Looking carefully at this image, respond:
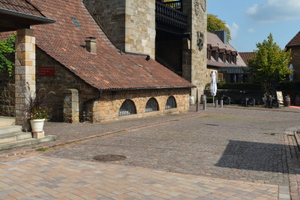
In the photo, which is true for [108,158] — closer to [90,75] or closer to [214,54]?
[90,75]

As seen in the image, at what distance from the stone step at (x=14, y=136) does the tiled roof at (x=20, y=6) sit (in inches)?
139

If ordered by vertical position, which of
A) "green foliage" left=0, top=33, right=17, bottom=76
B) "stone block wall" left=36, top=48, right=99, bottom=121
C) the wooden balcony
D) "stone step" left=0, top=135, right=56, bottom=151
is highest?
the wooden balcony

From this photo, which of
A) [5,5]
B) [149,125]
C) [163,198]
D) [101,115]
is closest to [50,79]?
[101,115]

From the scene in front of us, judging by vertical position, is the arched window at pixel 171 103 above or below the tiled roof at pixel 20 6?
below

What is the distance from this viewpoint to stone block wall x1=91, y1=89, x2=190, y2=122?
14.8 meters

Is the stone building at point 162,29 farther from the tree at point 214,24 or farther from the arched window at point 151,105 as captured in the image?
the tree at point 214,24

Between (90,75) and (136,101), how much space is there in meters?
3.45

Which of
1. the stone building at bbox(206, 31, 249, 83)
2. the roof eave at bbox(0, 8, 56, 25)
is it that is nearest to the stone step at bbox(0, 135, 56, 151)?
the roof eave at bbox(0, 8, 56, 25)

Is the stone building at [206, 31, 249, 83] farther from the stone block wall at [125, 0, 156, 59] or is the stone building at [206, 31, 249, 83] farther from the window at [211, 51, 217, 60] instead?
the stone block wall at [125, 0, 156, 59]

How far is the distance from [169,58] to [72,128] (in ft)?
66.8

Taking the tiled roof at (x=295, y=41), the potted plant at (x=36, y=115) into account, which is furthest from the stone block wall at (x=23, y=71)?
the tiled roof at (x=295, y=41)

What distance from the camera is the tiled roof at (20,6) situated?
880 cm

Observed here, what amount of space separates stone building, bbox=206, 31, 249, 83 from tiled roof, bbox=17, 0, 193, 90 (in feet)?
55.0

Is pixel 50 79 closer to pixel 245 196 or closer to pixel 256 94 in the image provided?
pixel 245 196
